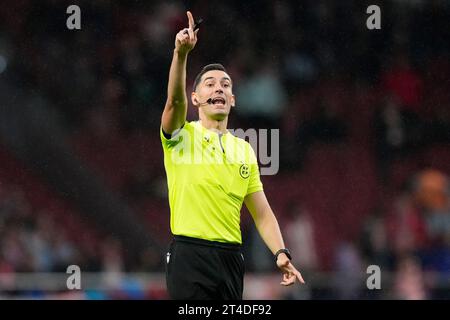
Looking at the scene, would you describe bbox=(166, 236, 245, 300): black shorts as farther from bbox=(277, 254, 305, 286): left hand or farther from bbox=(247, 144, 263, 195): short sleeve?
bbox=(247, 144, 263, 195): short sleeve

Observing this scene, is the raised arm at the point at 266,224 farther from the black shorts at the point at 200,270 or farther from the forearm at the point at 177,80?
the forearm at the point at 177,80

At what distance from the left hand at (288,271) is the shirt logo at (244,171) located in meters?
0.54

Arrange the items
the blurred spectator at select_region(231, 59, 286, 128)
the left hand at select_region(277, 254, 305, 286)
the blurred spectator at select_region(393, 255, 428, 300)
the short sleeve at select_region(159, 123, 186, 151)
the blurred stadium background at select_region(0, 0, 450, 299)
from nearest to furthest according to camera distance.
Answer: the left hand at select_region(277, 254, 305, 286) → the short sleeve at select_region(159, 123, 186, 151) → the blurred spectator at select_region(393, 255, 428, 300) → the blurred stadium background at select_region(0, 0, 450, 299) → the blurred spectator at select_region(231, 59, 286, 128)

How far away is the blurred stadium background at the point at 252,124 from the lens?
41.3 ft

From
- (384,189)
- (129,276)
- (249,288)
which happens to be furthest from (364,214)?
(129,276)

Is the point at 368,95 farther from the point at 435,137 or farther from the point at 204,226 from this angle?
the point at 204,226

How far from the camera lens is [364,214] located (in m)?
13.3

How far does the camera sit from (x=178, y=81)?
5.93 meters

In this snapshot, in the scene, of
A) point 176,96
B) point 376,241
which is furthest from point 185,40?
point 376,241

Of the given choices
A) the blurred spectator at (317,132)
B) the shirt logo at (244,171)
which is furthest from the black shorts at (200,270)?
the blurred spectator at (317,132)

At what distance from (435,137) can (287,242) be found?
2748 millimetres

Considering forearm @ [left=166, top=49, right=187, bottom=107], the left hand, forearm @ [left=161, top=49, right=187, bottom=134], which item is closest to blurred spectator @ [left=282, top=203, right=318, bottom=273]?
the left hand

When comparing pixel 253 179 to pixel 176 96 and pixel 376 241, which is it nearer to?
pixel 176 96

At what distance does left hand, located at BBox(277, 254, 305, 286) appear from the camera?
20.2ft
